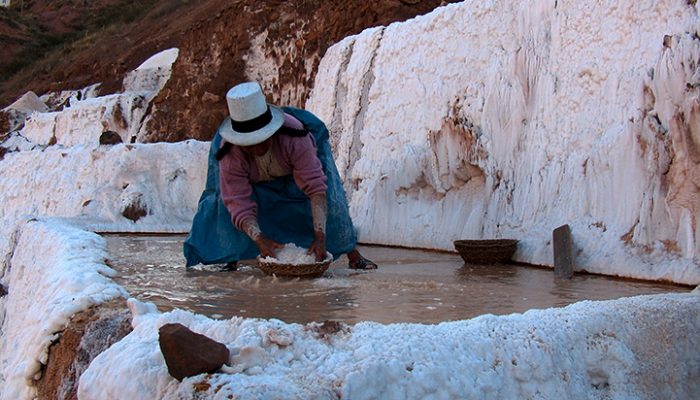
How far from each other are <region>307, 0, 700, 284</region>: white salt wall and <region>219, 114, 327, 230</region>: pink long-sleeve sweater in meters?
1.80

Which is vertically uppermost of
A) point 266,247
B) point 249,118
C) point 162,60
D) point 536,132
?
point 162,60

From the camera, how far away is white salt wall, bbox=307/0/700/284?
4285 millimetres

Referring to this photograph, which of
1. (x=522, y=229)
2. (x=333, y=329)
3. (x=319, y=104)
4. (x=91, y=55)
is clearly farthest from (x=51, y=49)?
(x=333, y=329)

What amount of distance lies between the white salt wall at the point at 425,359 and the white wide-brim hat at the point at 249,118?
1.43 meters

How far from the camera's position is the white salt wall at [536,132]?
4.29 meters

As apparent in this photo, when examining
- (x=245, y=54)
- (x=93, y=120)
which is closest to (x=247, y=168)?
(x=245, y=54)

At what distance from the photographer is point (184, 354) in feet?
6.87

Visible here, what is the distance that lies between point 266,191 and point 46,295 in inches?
55.7

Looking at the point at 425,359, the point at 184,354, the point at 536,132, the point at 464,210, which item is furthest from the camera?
the point at 464,210

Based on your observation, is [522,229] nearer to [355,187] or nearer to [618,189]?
[618,189]

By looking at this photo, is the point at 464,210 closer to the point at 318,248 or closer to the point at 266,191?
the point at 266,191

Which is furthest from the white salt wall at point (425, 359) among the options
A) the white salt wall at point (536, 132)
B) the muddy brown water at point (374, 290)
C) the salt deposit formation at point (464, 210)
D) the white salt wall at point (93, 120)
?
the white salt wall at point (93, 120)

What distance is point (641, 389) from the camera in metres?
2.79

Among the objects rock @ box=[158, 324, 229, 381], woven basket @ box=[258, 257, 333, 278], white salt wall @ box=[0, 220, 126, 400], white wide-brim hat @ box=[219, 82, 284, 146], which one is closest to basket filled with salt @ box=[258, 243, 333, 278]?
woven basket @ box=[258, 257, 333, 278]
